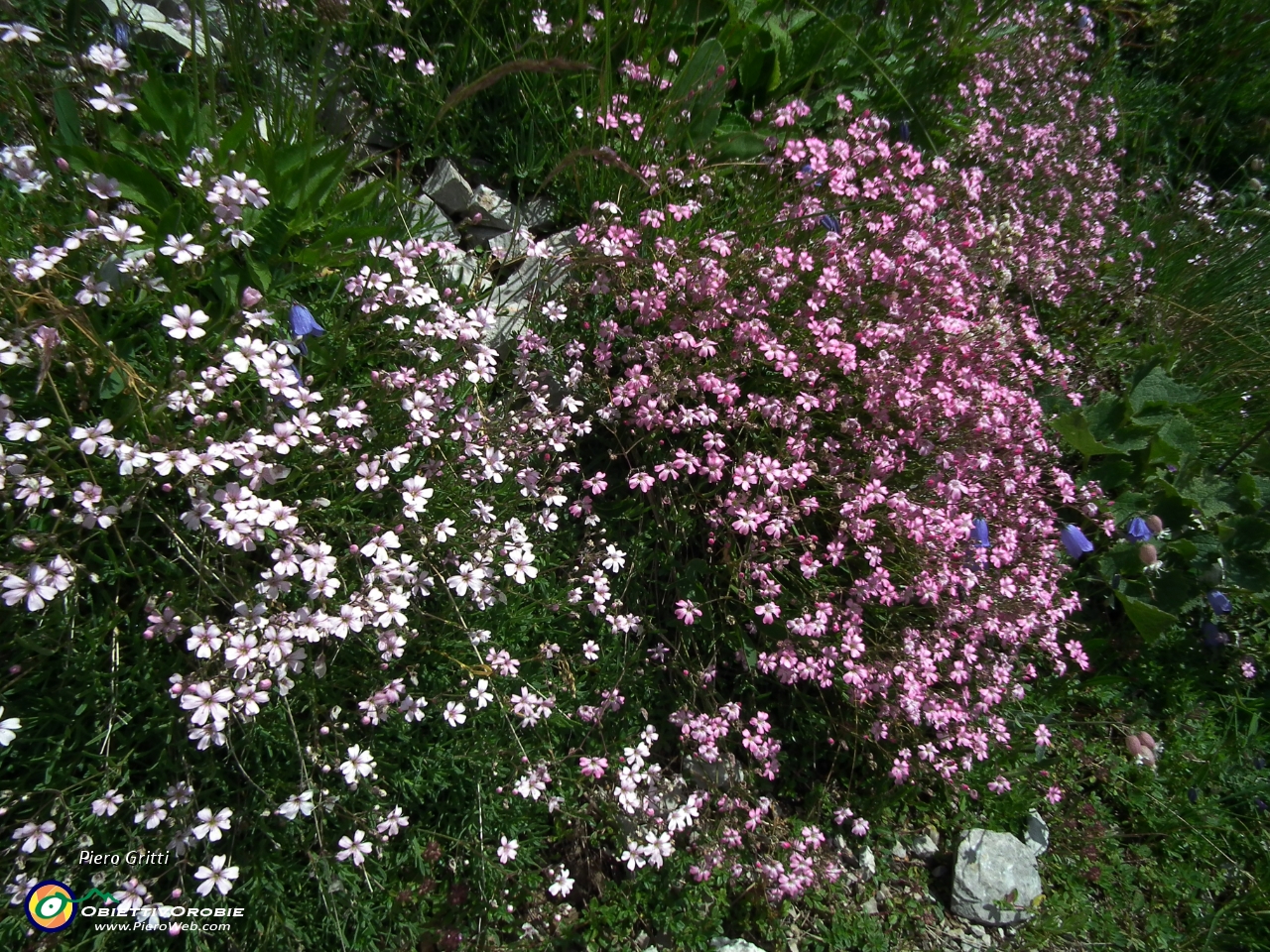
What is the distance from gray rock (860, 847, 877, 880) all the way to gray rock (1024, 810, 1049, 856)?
76cm

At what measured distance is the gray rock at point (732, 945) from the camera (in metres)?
3.09

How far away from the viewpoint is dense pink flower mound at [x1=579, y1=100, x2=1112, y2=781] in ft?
10.7

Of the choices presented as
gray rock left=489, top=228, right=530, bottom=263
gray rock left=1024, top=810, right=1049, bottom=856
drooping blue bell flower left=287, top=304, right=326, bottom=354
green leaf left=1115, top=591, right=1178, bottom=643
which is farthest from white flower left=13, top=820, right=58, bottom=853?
green leaf left=1115, top=591, right=1178, bottom=643

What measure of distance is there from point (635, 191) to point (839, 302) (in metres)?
1.18

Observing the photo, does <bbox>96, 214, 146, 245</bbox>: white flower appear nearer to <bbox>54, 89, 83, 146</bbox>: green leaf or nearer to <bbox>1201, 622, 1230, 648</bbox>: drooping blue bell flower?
<bbox>54, 89, 83, 146</bbox>: green leaf

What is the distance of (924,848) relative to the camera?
3631 millimetres

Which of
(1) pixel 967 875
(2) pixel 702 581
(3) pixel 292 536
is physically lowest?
(1) pixel 967 875

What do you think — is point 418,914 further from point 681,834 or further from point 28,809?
point 28,809

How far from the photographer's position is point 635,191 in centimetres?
397

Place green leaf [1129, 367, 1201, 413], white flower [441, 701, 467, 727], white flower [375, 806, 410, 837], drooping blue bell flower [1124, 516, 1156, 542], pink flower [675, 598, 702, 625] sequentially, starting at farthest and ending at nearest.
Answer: green leaf [1129, 367, 1201, 413] → drooping blue bell flower [1124, 516, 1156, 542] → pink flower [675, 598, 702, 625] → white flower [441, 701, 467, 727] → white flower [375, 806, 410, 837]

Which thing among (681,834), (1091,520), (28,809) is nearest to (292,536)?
(28,809)

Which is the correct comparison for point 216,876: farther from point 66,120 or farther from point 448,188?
point 448,188

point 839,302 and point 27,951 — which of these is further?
point 839,302

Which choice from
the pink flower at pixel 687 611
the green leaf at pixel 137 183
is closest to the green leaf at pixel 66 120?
the green leaf at pixel 137 183
